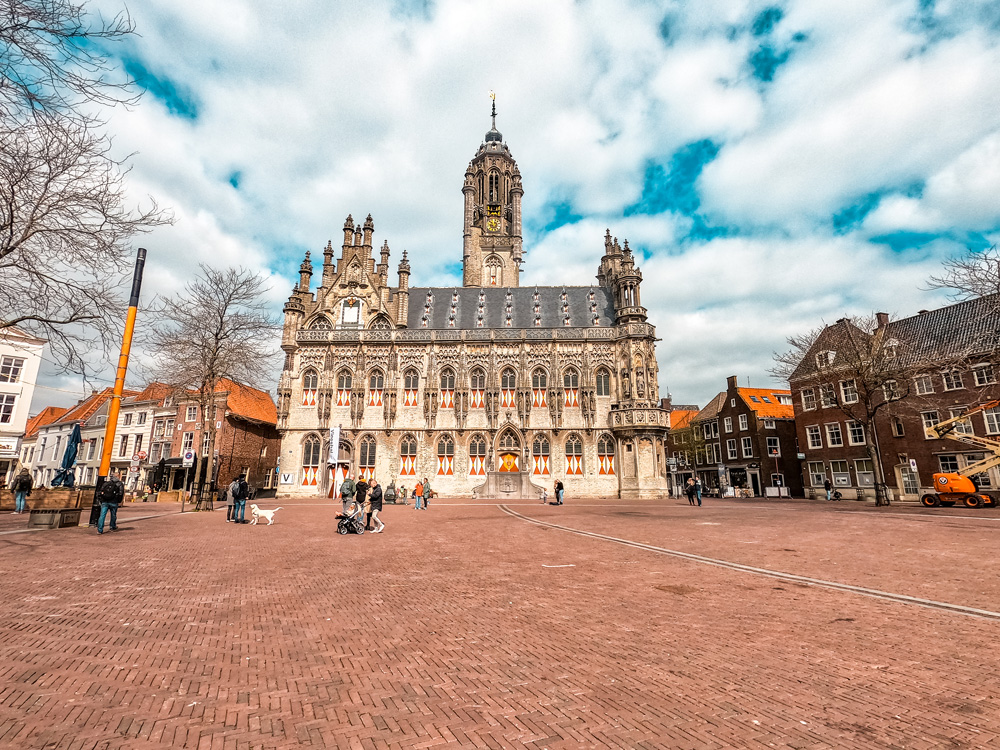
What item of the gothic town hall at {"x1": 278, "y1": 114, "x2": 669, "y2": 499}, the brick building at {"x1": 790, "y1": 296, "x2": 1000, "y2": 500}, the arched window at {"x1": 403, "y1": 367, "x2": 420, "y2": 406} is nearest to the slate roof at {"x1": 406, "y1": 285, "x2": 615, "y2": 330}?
the gothic town hall at {"x1": 278, "y1": 114, "x2": 669, "y2": 499}

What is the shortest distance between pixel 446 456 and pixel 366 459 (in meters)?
5.77

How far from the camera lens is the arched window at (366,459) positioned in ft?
113

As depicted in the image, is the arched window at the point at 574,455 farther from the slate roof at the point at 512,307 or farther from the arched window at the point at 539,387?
the slate roof at the point at 512,307

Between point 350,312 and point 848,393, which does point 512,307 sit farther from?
point 848,393

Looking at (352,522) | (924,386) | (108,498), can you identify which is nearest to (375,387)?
(352,522)

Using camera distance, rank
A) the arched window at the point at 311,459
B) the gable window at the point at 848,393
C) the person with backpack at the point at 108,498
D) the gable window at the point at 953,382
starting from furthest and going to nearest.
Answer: the arched window at the point at 311,459, the gable window at the point at 848,393, the gable window at the point at 953,382, the person with backpack at the point at 108,498

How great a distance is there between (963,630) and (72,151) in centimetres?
1357

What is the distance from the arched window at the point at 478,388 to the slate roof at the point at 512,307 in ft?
14.2

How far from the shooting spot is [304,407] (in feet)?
117

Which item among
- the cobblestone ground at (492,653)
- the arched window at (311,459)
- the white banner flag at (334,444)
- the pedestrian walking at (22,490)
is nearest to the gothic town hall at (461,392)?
the arched window at (311,459)

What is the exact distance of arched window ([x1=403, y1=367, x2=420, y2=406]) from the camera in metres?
36.0

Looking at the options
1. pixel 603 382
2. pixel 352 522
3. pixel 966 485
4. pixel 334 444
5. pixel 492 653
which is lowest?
pixel 492 653

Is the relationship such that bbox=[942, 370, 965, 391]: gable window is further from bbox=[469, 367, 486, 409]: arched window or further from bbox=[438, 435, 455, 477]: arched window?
bbox=[438, 435, 455, 477]: arched window

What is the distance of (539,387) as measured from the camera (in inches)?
1428
